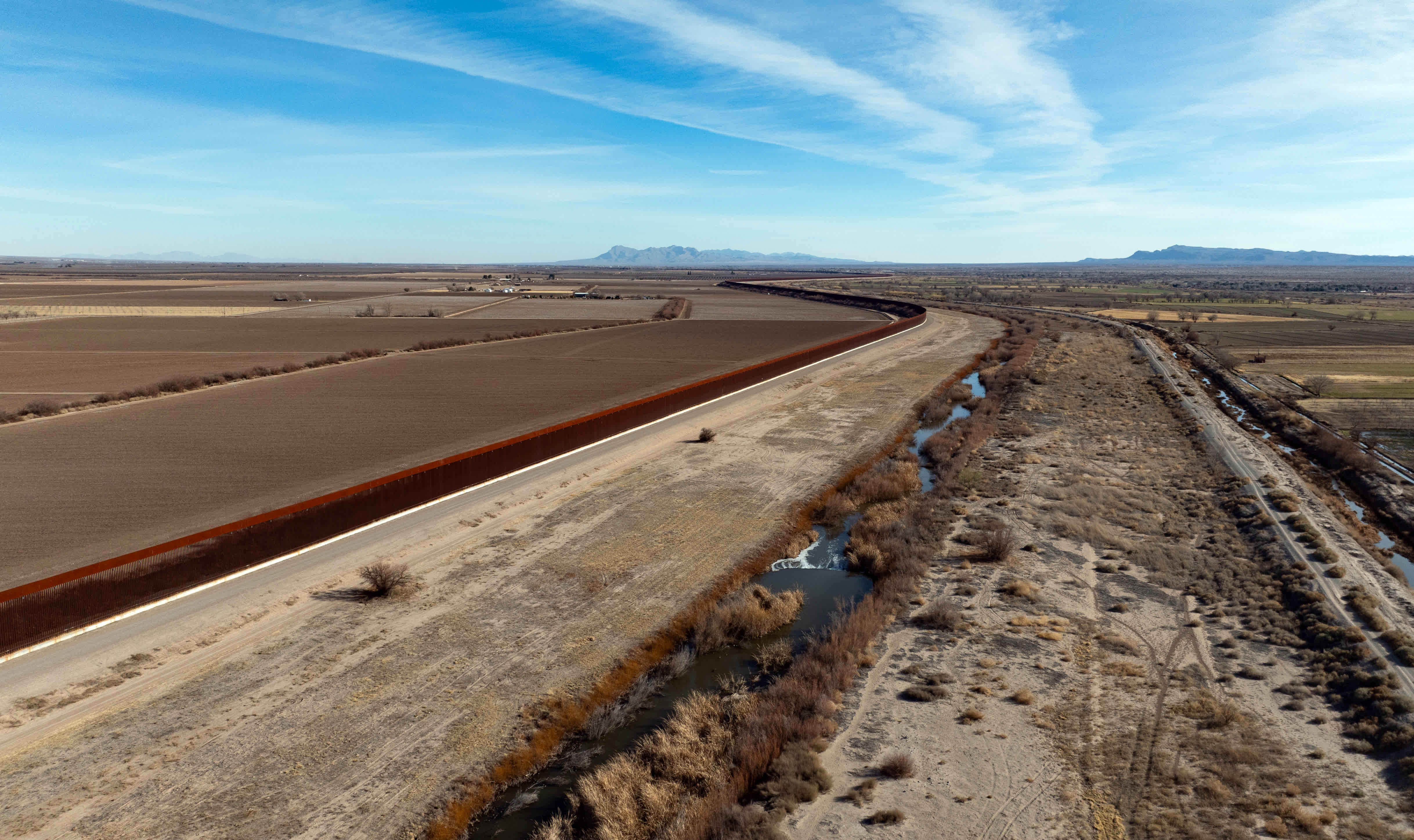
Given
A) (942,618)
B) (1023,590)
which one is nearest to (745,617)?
(942,618)

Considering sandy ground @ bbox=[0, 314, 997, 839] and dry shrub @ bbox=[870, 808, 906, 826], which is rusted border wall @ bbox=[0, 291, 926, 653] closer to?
sandy ground @ bbox=[0, 314, 997, 839]

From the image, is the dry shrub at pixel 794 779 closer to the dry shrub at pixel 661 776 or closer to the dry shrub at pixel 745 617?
the dry shrub at pixel 661 776

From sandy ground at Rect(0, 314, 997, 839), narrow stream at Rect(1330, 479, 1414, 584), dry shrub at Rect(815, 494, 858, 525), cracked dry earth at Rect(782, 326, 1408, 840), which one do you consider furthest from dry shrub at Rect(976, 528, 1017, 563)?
narrow stream at Rect(1330, 479, 1414, 584)

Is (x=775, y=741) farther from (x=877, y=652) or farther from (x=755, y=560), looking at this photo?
(x=755, y=560)

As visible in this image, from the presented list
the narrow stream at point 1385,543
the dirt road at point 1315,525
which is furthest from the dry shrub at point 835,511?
the narrow stream at point 1385,543

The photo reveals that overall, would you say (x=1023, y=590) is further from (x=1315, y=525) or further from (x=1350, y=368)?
(x=1350, y=368)
